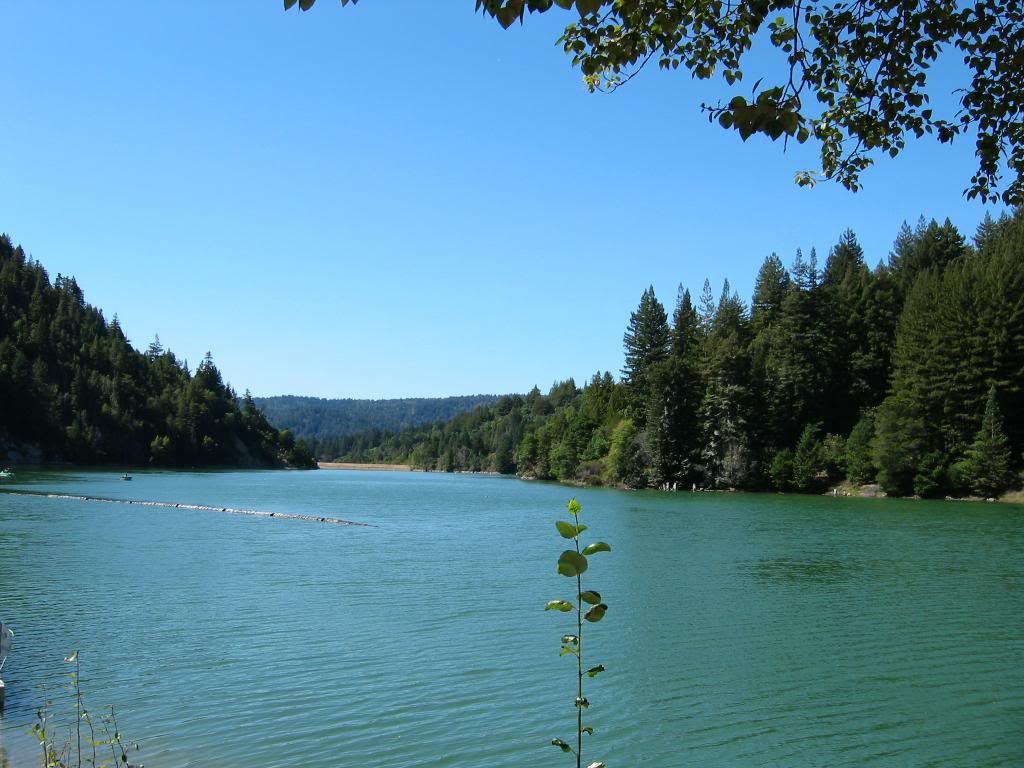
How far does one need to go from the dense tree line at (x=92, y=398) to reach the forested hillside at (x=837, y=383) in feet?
282

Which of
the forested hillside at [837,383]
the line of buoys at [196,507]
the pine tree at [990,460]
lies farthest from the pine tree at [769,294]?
the line of buoys at [196,507]

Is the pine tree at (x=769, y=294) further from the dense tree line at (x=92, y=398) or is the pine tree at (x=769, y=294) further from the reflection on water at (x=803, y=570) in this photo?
the dense tree line at (x=92, y=398)

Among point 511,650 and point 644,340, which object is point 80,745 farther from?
point 644,340

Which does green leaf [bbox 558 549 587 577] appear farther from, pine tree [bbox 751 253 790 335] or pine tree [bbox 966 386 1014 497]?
pine tree [bbox 751 253 790 335]

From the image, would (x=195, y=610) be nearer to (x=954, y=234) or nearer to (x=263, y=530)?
(x=263, y=530)

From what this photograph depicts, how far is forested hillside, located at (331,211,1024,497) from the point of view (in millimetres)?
72062

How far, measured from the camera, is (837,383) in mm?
92062

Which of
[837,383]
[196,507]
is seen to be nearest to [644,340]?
[837,383]

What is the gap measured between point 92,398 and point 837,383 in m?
134

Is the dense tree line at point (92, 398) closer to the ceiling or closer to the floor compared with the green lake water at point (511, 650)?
closer to the ceiling

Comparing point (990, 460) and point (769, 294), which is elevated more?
point (769, 294)

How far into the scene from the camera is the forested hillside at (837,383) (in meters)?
72.1

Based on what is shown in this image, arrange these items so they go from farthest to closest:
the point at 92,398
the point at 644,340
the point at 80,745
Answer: the point at 92,398, the point at 644,340, the point at 80,745

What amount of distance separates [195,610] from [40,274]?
666 ft
